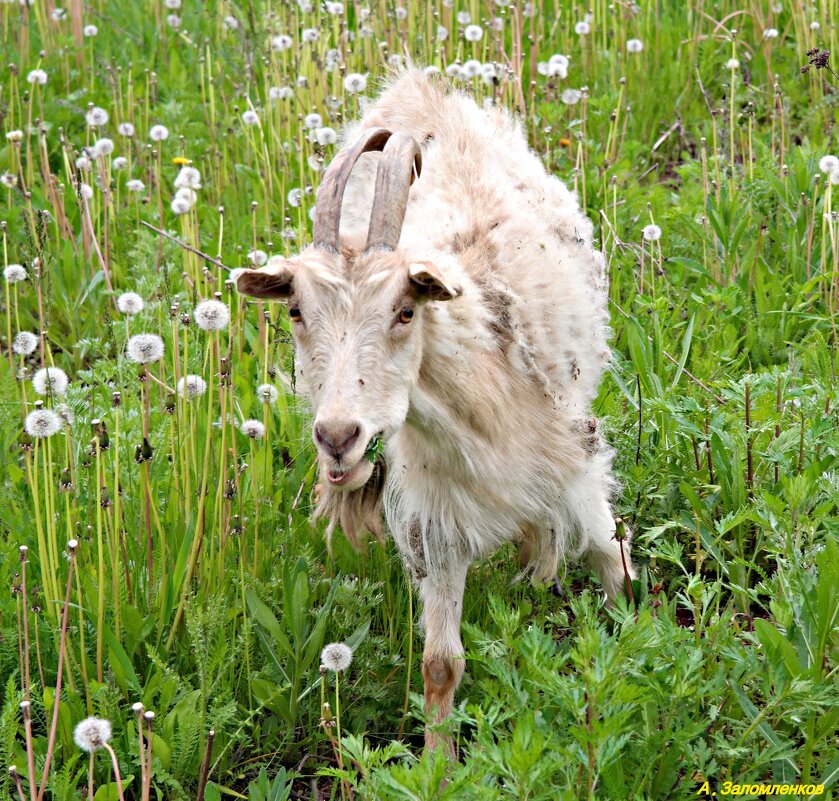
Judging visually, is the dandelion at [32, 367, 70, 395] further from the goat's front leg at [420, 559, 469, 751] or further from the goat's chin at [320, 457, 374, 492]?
the goat's front leg at [420, 559, 469, 751]

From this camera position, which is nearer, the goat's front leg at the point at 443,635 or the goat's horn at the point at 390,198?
the goat's horn at the point at 390,198

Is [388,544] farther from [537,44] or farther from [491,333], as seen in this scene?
[537,44]

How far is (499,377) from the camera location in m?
3.35

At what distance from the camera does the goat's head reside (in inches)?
106

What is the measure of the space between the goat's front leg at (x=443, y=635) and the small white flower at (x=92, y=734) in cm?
114

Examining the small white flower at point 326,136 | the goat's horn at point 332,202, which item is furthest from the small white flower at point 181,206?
the goat's horn at point 332,202

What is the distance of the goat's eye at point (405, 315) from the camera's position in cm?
287

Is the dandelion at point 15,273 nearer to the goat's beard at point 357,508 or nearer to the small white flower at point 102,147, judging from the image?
the goat's beard at point 357,508

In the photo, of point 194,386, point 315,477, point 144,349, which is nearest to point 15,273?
point 194,386

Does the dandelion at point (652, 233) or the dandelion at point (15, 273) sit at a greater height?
the dandelion at point (15, 273)

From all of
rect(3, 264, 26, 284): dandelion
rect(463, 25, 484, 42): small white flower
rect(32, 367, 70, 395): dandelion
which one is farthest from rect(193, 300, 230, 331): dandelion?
rect(463, 25, 484, 42): small white flower

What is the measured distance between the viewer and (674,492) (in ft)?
13.6

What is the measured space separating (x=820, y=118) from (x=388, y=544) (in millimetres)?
3768

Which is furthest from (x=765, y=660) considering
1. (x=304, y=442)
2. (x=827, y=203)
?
(x=827, y=203)
